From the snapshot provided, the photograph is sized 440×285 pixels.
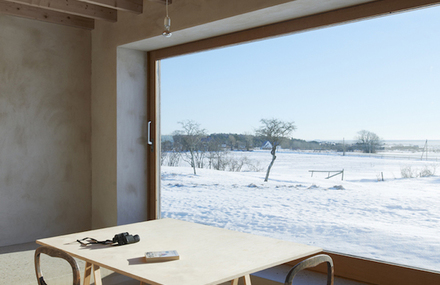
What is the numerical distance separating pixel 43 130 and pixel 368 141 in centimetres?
362

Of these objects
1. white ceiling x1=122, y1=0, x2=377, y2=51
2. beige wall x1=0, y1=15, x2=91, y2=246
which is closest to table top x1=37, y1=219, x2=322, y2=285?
white ceiling x1=122, y1=0, x2=377, y2=51

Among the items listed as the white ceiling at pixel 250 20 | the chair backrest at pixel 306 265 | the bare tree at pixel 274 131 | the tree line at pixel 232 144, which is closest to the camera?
the chair backrest at pixel 306 265

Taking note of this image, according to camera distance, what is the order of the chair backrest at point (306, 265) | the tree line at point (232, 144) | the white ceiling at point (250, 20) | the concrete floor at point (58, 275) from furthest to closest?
the tree line at point (232, 144) → the concrete floor at point (58, 275) → the white ceiling at point (250, 20) → the chair backrest at point (306, 265)

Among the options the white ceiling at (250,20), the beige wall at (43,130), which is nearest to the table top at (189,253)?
the white ceiling at (250,20)

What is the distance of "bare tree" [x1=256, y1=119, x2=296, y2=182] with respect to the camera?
152 inches

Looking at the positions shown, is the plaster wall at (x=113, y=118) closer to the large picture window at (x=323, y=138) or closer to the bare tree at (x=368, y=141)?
the large picture window at (x=323, y=138)

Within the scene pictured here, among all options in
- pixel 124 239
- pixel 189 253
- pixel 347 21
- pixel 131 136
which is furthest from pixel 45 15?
pixel 189 253

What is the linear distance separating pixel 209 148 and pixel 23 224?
7.52ft

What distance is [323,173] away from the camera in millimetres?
3607

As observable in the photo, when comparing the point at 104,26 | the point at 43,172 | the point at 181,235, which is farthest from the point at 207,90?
the point at 181,235

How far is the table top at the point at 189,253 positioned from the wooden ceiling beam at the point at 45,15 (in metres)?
3.23

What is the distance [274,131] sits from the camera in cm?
395

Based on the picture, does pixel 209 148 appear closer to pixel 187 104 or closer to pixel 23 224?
pixel 187 104

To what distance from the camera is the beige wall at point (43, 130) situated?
15.0 ft
